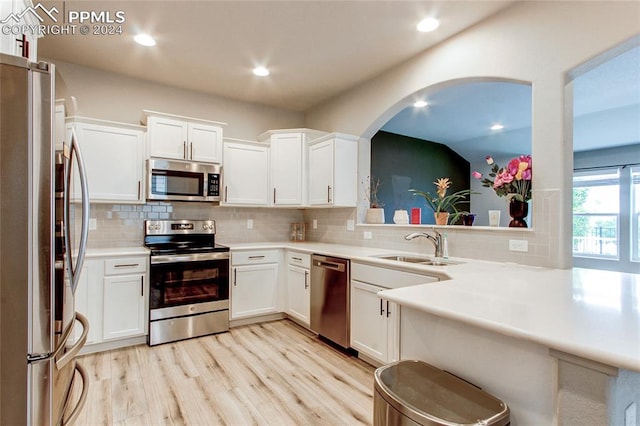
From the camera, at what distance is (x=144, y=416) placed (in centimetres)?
194

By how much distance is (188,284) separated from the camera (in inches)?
126

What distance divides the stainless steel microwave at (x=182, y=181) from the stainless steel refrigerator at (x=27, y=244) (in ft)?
7.64

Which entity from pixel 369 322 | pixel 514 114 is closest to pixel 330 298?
pixel 369 322

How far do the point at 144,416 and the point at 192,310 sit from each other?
4.23 ft

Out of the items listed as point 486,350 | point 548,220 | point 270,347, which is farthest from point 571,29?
point 270,347

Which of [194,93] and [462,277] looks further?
[194,93]

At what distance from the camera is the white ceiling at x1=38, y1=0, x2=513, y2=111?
2330 mm

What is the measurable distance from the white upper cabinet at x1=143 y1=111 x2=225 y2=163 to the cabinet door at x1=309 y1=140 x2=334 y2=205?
1095 mm

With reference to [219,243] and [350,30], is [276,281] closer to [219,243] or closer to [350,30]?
[219,243]

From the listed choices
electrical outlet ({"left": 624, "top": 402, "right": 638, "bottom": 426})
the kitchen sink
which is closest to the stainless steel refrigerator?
electrical outlet ({"left": 624, "top": 402, "right": 638, "bottom": 426})

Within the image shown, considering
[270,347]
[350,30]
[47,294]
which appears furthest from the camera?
[270,347]

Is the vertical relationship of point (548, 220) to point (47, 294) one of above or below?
above

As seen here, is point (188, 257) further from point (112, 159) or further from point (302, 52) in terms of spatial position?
point (302, 52)

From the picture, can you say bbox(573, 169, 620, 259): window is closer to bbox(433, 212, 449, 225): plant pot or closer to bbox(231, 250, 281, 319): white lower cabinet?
bbox(433, 212, 449, 225): plant pot
